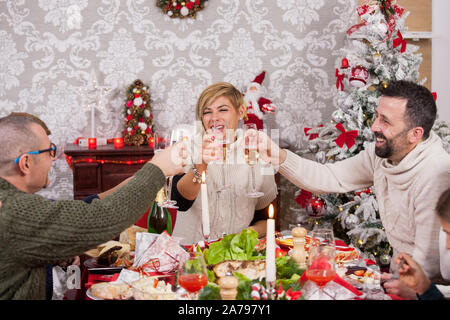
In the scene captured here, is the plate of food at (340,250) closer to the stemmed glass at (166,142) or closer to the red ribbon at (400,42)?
the stemmed glass at (166,142)

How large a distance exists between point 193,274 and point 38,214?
1.57 feet

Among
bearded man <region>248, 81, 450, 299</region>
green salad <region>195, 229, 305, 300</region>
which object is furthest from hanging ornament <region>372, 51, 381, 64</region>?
green salad <region>195, 229, 305, 300</region>

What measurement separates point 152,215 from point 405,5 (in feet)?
10.5

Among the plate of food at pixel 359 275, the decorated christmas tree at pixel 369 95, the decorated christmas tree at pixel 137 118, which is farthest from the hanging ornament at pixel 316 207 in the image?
the plate of food at pixel 359 275

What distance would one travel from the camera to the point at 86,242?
142 centimetres

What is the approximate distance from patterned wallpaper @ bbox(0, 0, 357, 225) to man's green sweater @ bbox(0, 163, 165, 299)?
9.56 ft

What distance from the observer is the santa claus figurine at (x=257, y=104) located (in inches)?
160

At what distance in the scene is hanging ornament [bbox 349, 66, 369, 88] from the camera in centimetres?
342

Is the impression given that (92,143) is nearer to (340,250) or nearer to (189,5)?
(189,5)

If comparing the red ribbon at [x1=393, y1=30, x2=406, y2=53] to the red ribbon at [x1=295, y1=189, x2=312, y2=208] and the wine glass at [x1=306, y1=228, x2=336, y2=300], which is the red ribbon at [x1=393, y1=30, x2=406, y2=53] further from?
the wine glass at [x1=306, y1=228, x2=336, y2=300]

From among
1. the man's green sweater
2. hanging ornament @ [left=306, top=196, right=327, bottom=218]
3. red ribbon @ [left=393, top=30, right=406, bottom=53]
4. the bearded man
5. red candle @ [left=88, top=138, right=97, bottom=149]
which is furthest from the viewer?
red candle @ [left=88, top=138, right=97, bottom=149]

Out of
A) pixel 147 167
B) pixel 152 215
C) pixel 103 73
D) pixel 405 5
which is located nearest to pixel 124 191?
pixel 147 167

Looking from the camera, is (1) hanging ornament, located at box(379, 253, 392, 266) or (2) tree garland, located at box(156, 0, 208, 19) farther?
(2) tree garland, located at box(156, 0, 208, 19)

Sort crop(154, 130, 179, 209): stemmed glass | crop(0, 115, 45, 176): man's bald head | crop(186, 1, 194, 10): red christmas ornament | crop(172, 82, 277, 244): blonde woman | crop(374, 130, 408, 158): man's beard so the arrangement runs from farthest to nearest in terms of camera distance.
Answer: crop(186, 1, 194, 10): red christmas ornament < crop(172, 82, 277, 244): blonde woman < crop(374, 130, 408, 158): man's beard < crop(154, 130, 179, 209): stemmed glass < crop(0, 115, 45, 176): man's bald head
